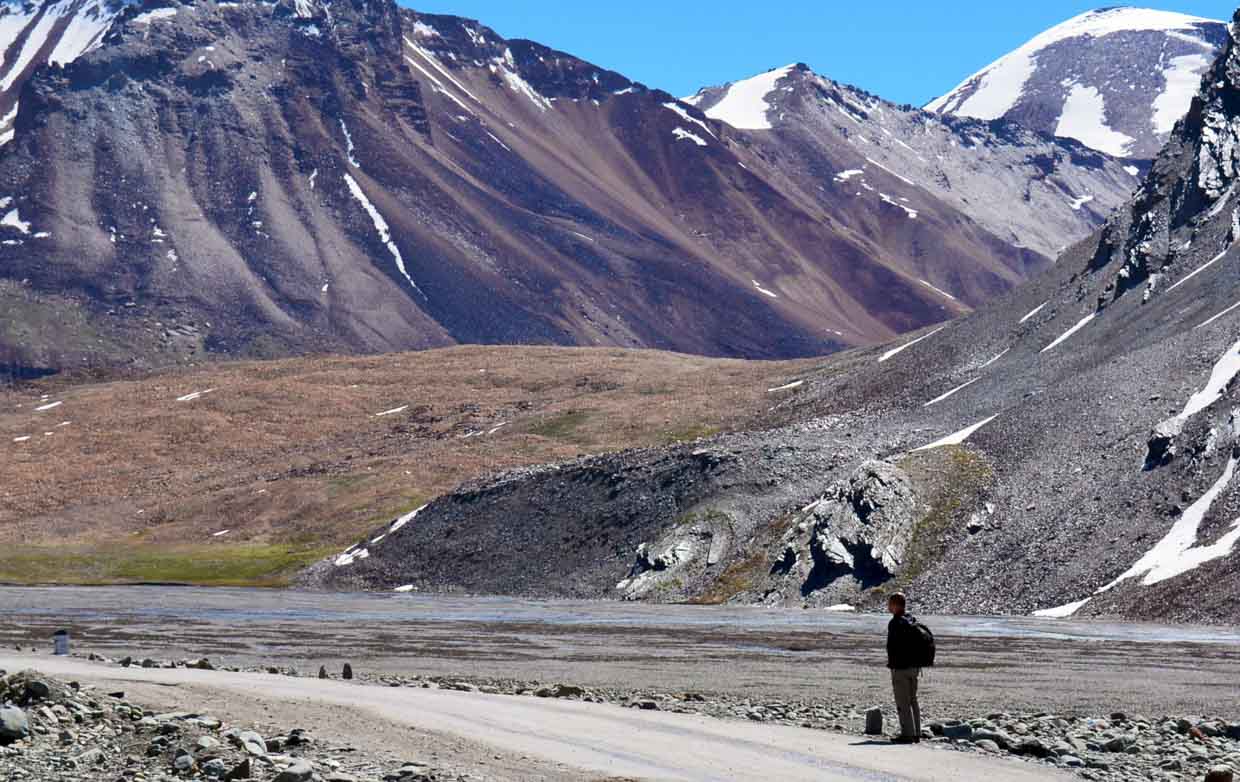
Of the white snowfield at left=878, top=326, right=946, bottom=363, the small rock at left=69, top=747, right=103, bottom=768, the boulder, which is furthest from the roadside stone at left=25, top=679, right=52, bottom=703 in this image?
the white snowfield at left=878, top=326, right=946, bottom=363

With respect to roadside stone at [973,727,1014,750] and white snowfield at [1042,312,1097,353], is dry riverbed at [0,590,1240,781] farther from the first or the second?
white snowfield at [1042,312,1097,353]

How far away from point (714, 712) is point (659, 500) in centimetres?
6900

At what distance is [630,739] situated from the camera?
3059 centimetres

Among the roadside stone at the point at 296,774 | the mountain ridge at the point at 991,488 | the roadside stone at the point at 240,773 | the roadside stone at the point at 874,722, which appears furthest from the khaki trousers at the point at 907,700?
the mountain ridge at the point at 991,488

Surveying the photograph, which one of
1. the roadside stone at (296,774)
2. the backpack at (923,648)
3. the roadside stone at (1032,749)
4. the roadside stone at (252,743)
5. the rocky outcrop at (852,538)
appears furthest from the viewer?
the rocky outcrop at (852,538)

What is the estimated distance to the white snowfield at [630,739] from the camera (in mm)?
27094

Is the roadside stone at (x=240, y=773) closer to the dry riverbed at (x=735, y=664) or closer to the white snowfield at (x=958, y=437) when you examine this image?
the dry riverbed at (x=735, y=664)

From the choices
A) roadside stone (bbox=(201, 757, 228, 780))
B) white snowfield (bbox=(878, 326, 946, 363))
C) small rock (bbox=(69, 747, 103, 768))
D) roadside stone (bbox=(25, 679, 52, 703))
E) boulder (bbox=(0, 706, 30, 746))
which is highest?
white snowfield (bbox=(878, 326, 946, 363))

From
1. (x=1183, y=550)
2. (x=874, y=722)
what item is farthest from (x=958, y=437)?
(x=874, y=722)

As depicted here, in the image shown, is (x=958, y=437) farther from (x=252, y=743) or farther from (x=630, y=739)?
(x=252, y=743)

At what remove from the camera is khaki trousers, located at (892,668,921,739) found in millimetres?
30156

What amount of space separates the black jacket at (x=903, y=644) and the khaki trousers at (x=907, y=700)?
0.47 ft

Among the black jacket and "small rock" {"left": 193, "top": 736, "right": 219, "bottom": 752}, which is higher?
→ the black jacket

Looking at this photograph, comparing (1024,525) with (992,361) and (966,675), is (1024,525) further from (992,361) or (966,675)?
(992,361)
